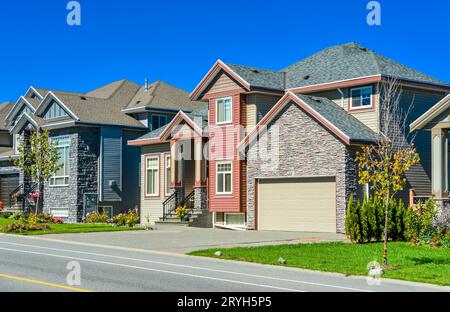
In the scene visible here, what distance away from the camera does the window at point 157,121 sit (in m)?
44.9

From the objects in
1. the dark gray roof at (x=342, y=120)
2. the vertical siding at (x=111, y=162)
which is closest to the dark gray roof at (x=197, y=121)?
the vertical siding at (x=111, y=162)

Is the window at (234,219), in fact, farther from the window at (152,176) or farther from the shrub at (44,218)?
the shrub at (44,218)

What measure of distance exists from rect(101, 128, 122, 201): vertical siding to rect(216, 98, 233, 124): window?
10056 mm

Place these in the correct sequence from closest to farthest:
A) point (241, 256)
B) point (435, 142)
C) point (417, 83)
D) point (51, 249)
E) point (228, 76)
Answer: point (241, 256)
point (51, 249)
point (435, 142)
point (417, 83)
point (228, 76)

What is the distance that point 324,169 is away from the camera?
30047 millimetres

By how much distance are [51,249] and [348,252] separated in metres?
9.03

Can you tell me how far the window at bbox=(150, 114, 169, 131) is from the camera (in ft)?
147

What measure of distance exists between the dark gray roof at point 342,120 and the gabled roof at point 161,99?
48.1 ft

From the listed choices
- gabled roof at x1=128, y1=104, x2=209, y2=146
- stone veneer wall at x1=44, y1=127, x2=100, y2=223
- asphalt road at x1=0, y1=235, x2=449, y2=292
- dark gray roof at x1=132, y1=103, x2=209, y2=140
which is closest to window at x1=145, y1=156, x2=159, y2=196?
gabled roof at x1=128, y1=104, x2=209, y2=146

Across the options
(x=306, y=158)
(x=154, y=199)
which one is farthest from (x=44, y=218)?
(x=306, y=158)

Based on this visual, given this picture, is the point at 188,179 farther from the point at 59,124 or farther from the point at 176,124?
the point at 59,124
